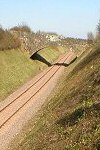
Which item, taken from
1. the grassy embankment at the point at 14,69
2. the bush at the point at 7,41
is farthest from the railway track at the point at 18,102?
the bush at the point at 7,41

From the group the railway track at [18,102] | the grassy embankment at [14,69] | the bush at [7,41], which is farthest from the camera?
the bush at [7,41]

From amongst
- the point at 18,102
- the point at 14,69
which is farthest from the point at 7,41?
the point at 18,102

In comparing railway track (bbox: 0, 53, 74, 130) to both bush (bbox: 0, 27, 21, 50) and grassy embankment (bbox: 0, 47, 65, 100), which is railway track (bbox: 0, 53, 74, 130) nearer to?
grassy embankment (bbox: 0, 47, 65, 100)

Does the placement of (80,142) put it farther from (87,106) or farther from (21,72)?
(21,72)

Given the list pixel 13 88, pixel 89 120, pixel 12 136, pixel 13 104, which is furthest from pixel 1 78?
pixel 89 120

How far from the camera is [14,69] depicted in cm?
4647

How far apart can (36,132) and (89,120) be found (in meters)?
4.94

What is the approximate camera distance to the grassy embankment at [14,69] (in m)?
37.6

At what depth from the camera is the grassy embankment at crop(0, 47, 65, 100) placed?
123 feet

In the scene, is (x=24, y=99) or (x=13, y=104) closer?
(x=13, y=104)

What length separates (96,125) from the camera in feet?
42.9

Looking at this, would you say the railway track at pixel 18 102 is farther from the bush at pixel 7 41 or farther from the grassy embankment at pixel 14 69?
the bush at pixel 7 41

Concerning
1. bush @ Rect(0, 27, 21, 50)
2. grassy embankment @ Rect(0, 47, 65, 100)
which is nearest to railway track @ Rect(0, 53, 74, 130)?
grassy embankment @ Rect(0, 47, 65, 100)

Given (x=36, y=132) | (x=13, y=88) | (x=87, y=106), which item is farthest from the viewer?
(x=13, y=88)
